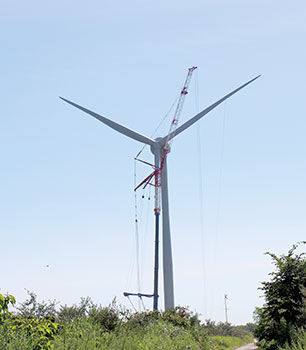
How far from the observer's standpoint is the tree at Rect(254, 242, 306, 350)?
27.5 metres

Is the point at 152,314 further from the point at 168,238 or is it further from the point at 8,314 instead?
the point at 168,238

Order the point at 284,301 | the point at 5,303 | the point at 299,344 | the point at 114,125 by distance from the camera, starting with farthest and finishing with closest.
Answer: the point at 114,125
the point at 284,301
the point at 299,344
the point at 5,303

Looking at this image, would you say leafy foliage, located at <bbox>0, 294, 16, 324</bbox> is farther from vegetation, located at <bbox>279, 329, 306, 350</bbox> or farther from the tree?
the tree

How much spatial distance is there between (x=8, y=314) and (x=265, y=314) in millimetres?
21355

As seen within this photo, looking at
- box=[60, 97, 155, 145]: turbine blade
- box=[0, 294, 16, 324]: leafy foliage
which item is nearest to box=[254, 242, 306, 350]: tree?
box=[0, 294, 16, 324]: leafy foliage

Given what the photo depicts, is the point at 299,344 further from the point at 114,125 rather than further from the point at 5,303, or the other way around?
the point at 114,125

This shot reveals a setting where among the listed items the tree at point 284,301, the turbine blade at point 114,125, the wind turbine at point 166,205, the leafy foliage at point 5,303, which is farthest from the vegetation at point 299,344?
the turbine blade at point 114,125

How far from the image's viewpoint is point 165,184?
197ft

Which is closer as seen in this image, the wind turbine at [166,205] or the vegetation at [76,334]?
the vegetation at [76,334]

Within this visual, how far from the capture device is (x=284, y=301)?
2823cm

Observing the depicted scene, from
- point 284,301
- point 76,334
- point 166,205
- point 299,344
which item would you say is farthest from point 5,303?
point 166,205

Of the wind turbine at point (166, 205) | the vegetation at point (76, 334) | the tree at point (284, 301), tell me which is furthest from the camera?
the wind turbine at point (166, 205)

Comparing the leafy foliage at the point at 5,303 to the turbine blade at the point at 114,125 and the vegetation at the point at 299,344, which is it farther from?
the turbine blade at the point at 114,125

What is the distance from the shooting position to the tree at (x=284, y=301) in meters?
27.5
